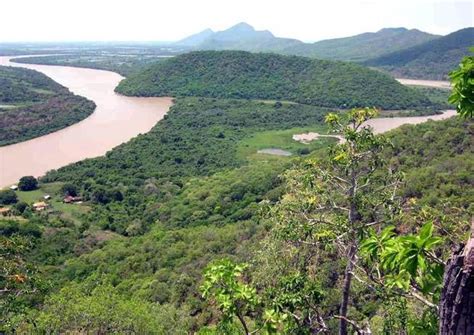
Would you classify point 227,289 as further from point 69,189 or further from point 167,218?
point 69,189

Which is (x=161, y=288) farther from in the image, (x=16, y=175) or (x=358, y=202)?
(x=16, y=175)

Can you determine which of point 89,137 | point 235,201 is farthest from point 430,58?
point 235,201

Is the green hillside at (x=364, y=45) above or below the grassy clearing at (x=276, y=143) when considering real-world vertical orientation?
above

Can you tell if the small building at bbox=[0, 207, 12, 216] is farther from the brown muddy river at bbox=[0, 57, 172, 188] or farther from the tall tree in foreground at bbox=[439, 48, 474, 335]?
the tall tree in foreground at bbox=[439, 48, 474, 335]

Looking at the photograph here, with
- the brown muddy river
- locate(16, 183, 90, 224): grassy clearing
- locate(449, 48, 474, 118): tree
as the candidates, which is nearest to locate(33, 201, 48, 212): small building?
locate(16, 183, 90, 224): grassy clearing

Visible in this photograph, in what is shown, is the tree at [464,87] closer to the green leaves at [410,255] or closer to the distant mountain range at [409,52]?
the green leaves at [410,255]

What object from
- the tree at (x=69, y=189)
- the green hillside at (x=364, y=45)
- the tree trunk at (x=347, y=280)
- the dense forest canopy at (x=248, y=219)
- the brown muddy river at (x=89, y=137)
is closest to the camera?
the dense forest canopy at (x=248, y=219)

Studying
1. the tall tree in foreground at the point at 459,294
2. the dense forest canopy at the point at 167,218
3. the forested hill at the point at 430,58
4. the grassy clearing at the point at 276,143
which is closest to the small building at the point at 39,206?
the dense forest canopy at the point at 167,218
